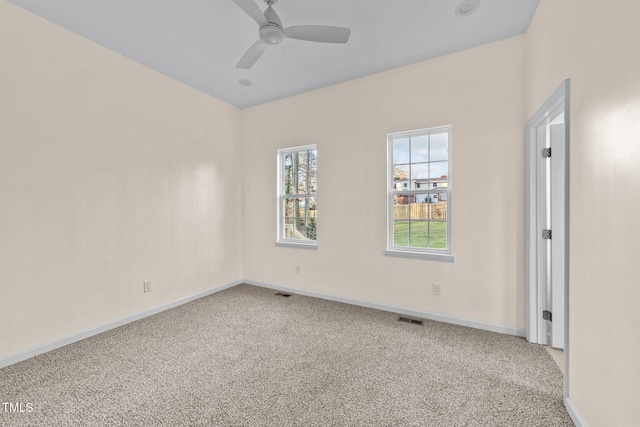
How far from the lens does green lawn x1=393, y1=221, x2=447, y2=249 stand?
9.97 feet

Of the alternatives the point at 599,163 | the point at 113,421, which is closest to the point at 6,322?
the point at 113,421

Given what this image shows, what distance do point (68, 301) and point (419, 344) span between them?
3342 millimetres

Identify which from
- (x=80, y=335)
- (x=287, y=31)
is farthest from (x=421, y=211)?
(x=80, y=335)

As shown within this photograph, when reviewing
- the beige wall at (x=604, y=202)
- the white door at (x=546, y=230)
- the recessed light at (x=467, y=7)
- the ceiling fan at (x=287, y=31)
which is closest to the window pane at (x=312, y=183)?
the ceiling fan at (x=287, y=31)

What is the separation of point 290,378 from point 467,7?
3265mm

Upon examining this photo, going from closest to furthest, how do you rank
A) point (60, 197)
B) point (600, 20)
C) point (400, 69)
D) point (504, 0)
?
point (600, 20) → point (504, 0) → point (60, 197) → point (400, 69)

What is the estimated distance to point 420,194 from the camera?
3.16m

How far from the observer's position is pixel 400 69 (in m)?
3.14

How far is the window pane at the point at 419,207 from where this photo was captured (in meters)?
3.14

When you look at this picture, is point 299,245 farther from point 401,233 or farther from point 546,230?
point 546,230

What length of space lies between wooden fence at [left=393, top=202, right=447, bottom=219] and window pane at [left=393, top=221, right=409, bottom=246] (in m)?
0.09

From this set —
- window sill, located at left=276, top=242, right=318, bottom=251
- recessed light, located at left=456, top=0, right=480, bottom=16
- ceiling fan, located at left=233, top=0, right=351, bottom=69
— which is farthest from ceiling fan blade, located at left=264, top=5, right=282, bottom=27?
window sill, located at left=276, top=242, right=318, bottom=251

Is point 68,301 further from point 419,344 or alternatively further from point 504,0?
point 504,0

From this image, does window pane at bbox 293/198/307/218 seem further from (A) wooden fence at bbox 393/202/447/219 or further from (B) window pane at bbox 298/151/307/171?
(A) wooden fence at bbox 393/202/447/219
